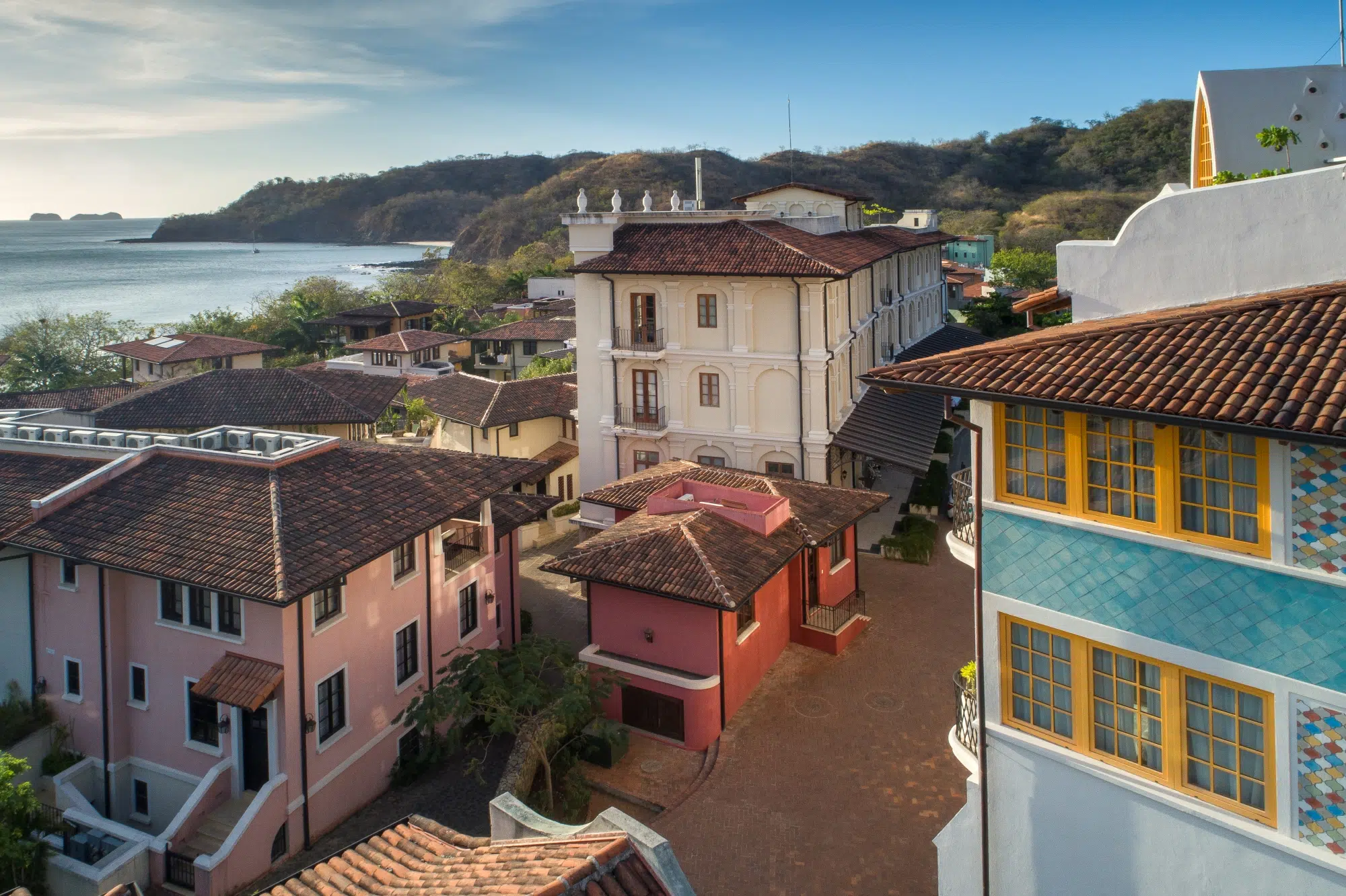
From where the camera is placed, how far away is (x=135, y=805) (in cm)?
2088

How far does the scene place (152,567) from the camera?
741 inches

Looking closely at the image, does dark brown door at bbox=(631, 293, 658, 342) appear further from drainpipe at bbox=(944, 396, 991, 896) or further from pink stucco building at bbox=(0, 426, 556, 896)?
drainpipe at bbox=(944, 396, 991, 896)

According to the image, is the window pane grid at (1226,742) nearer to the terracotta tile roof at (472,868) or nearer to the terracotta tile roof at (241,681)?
the terracotta tile roof at (472,868)

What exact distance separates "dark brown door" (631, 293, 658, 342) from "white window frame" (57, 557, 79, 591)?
18.1 m

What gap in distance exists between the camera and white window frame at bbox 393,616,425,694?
840 inches

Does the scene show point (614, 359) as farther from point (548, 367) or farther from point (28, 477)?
point (548, 367)

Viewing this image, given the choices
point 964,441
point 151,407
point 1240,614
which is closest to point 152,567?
point 1240,614

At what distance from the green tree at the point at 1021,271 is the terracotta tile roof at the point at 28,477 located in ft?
222

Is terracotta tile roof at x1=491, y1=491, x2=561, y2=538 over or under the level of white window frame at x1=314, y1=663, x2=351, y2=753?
over

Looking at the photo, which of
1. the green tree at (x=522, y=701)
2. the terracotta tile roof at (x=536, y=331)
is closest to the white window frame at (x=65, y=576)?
the green tree at (x=522, y=701)

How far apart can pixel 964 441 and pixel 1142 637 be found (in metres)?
37.2

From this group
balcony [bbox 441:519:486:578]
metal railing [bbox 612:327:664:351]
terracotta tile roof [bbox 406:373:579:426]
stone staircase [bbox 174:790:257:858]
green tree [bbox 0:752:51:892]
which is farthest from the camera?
terracotta tile roof [bbox 406:373:579:426]

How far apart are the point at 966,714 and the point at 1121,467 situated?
407 cm

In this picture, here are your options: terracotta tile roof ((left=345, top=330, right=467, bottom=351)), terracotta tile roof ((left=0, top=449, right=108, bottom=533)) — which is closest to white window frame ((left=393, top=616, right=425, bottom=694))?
terracotta tile roof ((left=0, top=449, right=108, bottom=533))
